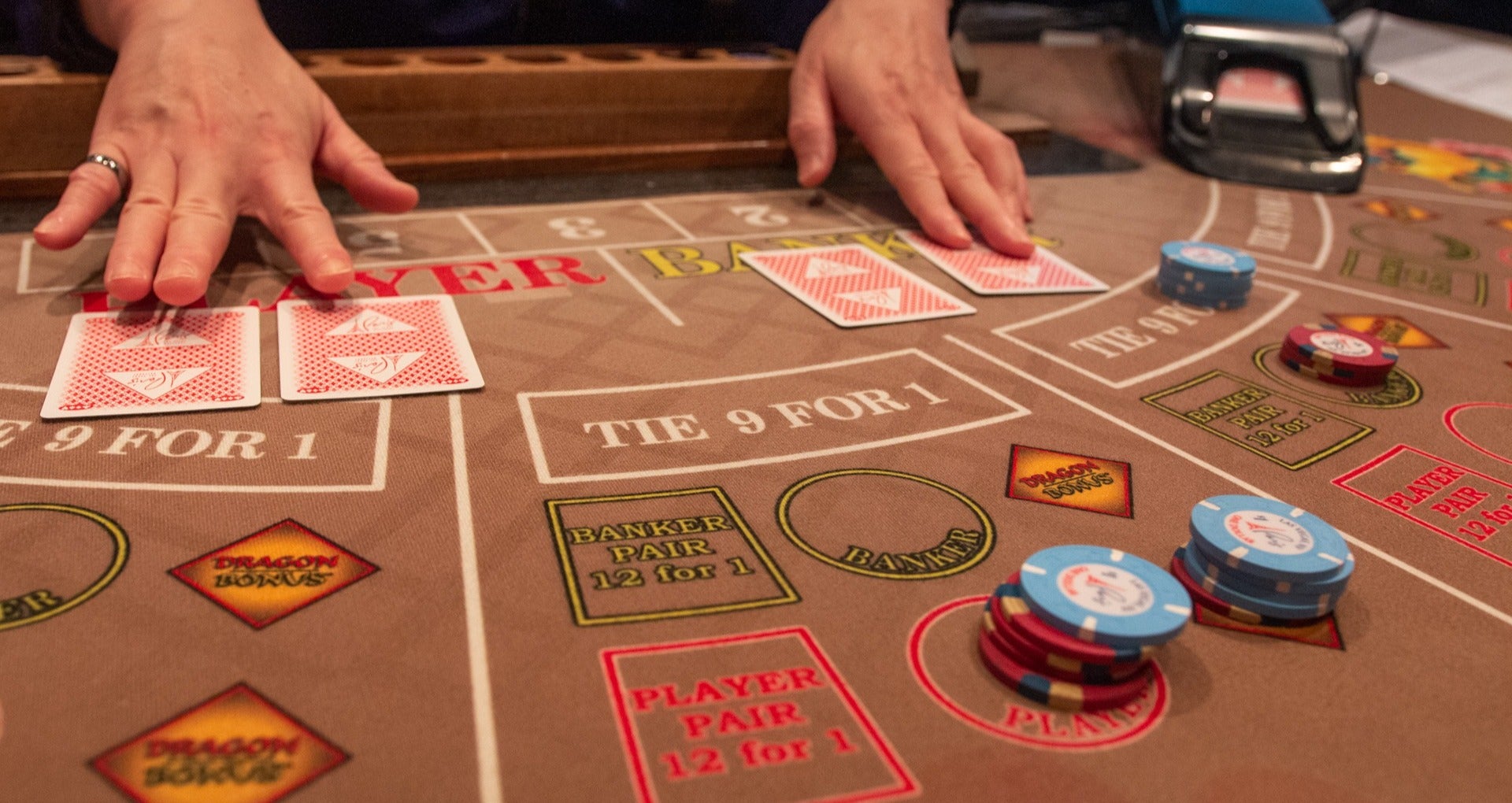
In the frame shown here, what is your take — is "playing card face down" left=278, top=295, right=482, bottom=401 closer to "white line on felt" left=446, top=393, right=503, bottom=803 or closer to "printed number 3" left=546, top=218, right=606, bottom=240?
"white line on felt" left=446, top=393, right=503, bottom=803

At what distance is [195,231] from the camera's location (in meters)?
1.61

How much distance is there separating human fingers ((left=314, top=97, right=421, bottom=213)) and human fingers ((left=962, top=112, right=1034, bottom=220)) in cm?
110

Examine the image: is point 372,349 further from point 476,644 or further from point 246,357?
point 476,644

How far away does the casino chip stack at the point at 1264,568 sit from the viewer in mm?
1049

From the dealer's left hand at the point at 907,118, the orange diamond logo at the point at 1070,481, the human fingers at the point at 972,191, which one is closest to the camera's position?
the orange diamond logo at the point at 1070,481

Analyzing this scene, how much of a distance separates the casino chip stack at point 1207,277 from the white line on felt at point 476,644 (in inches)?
47.4

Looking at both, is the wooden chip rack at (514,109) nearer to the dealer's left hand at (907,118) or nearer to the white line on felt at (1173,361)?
the dealer's left hand at (907,118)

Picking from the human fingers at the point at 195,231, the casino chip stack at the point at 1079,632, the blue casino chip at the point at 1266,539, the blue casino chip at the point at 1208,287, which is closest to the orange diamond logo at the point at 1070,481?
the blue casino chip at the point at 1266,539

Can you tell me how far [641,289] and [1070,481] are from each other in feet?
2.61

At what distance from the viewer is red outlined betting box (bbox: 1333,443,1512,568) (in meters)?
1.25

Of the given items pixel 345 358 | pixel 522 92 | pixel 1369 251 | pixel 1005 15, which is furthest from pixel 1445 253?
pixel 1005 15

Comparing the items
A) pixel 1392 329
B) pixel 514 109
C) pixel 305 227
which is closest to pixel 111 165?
pixel 305 227

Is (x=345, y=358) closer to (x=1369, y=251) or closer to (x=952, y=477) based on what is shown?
(x=952, y=477)

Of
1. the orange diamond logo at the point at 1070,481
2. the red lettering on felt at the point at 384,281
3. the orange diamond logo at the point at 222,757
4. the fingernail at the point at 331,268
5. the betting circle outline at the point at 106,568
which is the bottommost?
the betting circle outline at the point at 106,568
